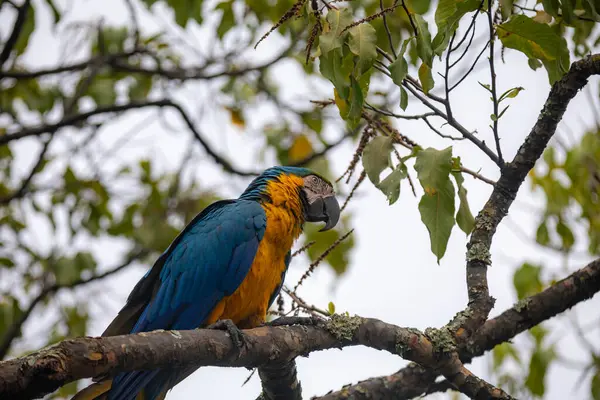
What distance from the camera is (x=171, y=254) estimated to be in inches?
125

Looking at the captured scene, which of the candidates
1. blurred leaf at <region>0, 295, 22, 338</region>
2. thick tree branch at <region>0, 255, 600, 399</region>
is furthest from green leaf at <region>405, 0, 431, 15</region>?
blurred leaf at <region>0, 295, 22, 338</region>

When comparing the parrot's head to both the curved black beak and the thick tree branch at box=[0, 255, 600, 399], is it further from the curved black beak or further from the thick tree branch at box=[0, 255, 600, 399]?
the thick tree branch at box=[0, 255, 600, 399]

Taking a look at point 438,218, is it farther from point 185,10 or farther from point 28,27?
point 28,27

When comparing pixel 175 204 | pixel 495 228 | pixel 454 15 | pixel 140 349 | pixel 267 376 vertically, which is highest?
pixel 175 204

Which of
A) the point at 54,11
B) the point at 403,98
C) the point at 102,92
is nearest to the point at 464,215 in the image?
the point at 403,98

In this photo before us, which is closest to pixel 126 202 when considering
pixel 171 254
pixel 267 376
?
pixel 171 254

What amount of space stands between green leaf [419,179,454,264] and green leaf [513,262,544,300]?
1949 millimetres

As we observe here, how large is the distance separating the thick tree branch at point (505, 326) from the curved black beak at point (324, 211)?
32.2 inches

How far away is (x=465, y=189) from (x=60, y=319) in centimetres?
412

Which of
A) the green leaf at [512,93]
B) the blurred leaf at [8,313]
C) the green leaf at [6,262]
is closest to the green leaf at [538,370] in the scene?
the green leaf at [512,93]

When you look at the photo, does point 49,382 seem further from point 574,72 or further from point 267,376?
point 574,72

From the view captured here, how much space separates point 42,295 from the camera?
4.86m

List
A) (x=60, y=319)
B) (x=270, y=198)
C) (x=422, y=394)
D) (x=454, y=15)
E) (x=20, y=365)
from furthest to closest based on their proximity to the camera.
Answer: (x=60, y=319) → (x=270, y=198) → (x=422, y=394) → (x=454, y=15) → (x=20, y=365)

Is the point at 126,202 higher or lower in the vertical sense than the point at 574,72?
higher
